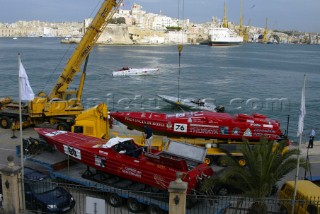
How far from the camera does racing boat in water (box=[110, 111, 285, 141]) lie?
52.0 feet

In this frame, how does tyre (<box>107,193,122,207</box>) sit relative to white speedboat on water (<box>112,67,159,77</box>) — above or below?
below

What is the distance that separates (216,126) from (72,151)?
20.7ft

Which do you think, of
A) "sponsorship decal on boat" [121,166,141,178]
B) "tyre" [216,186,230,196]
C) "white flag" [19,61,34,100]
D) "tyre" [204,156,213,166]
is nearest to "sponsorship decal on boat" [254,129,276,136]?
"tyre" [204,156,213,166]

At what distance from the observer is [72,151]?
12570 mm

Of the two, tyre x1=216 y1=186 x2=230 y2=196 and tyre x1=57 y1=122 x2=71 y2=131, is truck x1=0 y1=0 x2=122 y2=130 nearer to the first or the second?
tyre x1=57 y1=122 x2=71 y2=131

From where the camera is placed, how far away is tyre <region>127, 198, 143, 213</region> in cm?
1076

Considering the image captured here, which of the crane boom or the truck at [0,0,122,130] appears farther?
the crane boom

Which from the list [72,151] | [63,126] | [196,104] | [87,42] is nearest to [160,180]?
[72,151]

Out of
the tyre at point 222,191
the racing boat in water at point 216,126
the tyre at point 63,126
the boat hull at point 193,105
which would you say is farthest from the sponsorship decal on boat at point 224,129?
the boat hull at point 193,105

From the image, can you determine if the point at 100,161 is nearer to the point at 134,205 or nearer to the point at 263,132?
the point at 134,205

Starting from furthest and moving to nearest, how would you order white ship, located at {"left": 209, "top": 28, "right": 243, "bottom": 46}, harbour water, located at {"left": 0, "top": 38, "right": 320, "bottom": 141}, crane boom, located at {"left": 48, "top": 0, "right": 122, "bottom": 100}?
white ship, located at {"left": 209, "top": 28, "right": 243, "bottom": 46}
harbour water, located at {"left": 0, "top": 38, "right": 320, "bottom": 141}
crane boom, located at {"left": 48, "top": 0, "right": 122, "bottom": 100}

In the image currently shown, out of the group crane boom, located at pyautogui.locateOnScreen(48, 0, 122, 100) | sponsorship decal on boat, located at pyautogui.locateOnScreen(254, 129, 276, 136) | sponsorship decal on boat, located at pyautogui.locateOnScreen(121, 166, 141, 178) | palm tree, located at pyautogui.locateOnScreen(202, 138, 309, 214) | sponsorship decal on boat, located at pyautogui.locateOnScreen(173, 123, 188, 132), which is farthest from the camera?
crane boom, located at pyautogui.locateOnScreen(48, 0, 122, 100)

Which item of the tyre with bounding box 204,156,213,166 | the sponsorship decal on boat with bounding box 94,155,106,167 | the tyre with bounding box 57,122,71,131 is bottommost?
the tyre with bounding box 204,156,213,166

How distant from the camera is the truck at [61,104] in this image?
1930cm
